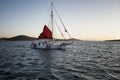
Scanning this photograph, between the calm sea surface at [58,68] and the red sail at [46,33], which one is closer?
the calm sea surface at [58,68]

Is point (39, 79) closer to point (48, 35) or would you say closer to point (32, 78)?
point (32, 78)

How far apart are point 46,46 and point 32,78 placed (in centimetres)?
4564

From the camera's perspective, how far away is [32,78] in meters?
16.1

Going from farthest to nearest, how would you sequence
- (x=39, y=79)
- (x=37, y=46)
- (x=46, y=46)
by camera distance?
(x=37, y=46)
(x=46, y=46)
(x=39, y=79)

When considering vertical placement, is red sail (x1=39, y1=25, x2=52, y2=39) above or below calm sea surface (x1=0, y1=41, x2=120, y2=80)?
above

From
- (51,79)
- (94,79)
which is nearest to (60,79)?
(51,79)

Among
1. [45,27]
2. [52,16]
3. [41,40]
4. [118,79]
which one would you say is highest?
[52,16]

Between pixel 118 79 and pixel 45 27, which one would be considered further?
pixel 45 27

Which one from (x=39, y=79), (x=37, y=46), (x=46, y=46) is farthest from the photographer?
(x=37, y=46)

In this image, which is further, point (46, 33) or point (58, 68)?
Result: point (46, 33)

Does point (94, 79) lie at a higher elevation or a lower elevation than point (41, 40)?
lower

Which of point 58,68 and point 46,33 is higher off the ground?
point 46,33

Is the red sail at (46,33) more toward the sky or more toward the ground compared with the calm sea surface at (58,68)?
more toward the sky

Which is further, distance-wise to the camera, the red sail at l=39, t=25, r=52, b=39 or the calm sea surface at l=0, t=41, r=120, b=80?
the red sail at l=39, t=25, r=52, b=39
